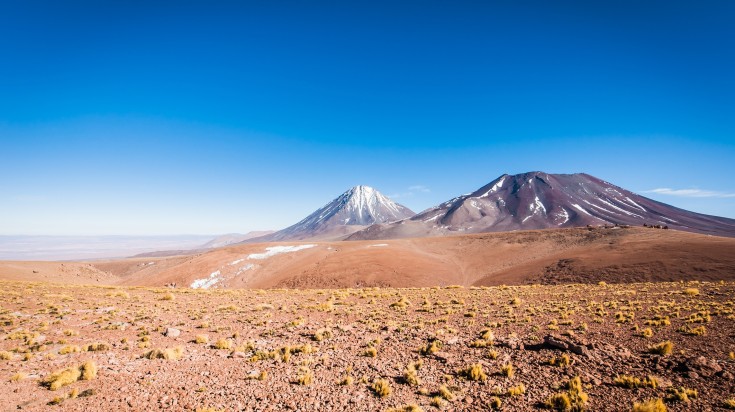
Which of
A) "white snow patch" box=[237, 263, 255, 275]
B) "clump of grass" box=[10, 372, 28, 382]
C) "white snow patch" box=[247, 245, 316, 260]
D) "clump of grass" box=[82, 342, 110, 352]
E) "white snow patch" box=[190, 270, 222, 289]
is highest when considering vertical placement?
"clump of grass" box=[10, 372, 28, 382]

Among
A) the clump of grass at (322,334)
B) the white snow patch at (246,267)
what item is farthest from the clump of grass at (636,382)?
the white snow patch at (246,267)

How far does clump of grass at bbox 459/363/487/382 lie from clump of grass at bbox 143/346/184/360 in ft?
34.2

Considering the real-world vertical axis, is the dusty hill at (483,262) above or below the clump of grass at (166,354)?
below

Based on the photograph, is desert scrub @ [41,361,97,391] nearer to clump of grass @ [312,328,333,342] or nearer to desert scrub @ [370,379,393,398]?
clump of grass @ [312,328,333,342]

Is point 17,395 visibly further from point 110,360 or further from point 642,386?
point 642,386

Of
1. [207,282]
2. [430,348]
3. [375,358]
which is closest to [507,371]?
[430,348]

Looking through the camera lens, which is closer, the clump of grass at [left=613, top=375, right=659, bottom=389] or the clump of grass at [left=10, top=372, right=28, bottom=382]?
the clump of grass at [left=613, top=375, right=659, bottom=389]

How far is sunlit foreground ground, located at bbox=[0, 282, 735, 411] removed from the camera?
8922 millimetres

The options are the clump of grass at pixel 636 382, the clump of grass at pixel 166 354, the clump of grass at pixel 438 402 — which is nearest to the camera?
the clump of grass at pixel 438 402

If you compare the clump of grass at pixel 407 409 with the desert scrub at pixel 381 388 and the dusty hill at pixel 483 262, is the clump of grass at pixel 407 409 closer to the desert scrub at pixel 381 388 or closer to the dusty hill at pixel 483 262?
the desert scrub at pixel 381 388

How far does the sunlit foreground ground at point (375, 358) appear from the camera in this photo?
8922 millimetres

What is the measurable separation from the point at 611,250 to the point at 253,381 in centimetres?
6261

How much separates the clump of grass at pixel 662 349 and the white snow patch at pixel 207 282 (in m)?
55.8

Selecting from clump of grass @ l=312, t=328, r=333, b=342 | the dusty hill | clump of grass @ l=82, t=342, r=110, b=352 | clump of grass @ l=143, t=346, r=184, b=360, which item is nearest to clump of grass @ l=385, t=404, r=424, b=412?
clump of grass @ l=312, t=328, r=333, b=342
